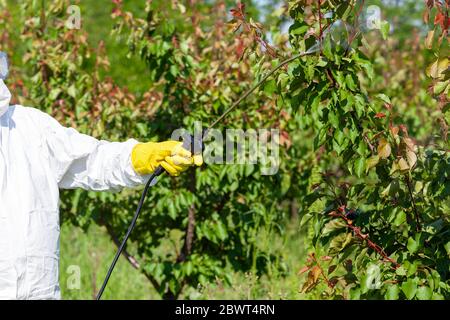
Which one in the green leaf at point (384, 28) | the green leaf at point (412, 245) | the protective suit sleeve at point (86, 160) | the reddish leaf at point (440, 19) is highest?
the green leaf at point (384, 28)

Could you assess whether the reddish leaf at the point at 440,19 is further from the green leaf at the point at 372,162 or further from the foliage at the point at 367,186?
the green leaf at the point at 372,162

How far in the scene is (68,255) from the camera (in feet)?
19.2

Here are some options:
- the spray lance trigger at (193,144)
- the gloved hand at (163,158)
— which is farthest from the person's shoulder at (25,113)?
the spray lance trigger at (193,144)

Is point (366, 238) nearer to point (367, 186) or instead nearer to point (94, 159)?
point (367, 186)

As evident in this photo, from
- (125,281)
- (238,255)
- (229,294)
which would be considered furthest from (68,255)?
(238,255)

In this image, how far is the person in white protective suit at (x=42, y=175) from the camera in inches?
97.6

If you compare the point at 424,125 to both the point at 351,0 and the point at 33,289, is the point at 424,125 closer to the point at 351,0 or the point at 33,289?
the point at 351,0

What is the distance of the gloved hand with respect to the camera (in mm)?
2654

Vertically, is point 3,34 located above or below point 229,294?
above

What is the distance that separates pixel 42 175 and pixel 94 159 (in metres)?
0.22

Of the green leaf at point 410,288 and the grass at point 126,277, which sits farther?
the grass at point 126,277

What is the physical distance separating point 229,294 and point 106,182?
2.22 metres

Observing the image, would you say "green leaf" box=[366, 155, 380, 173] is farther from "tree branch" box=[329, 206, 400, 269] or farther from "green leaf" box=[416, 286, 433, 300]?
"green leaf" box=[416, 286, 433, 300]

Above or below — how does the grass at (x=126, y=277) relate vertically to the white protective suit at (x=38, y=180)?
below
